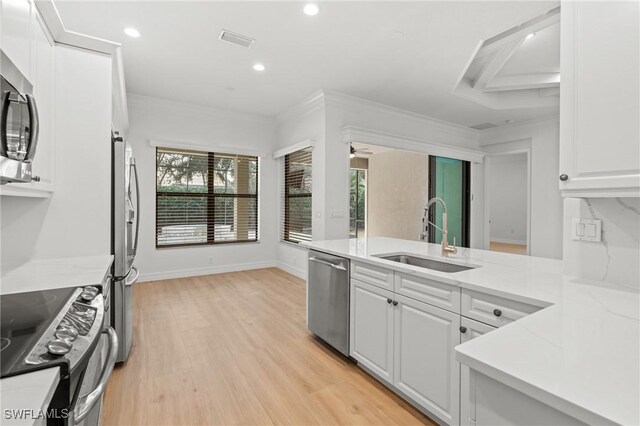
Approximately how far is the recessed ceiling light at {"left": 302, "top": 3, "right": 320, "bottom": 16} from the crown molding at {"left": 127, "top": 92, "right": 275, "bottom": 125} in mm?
3145

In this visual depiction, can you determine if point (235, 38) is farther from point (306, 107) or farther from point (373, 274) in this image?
point (373, 274)

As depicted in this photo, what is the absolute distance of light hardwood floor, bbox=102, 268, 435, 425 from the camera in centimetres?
183

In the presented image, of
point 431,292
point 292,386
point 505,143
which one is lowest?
point 292,386

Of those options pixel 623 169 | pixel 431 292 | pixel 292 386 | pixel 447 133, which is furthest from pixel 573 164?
pixel 447 133

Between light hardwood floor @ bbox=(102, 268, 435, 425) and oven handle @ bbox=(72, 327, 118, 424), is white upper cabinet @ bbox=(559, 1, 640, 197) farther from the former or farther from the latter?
oven handle @ bbox=(72, 327, 118, 424)

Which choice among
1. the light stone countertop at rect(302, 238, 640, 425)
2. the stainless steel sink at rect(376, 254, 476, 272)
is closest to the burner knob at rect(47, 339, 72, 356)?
the light stone countertop at rect(302, 238, 640, 425)

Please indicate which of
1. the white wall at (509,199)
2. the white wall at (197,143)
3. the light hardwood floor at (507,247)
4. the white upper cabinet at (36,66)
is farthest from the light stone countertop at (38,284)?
the white wall at (509,199)

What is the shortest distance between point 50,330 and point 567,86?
227 centimetres

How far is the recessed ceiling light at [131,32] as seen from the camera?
294cm

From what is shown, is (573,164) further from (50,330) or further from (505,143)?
(505,143)

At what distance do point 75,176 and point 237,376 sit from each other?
1820 mm

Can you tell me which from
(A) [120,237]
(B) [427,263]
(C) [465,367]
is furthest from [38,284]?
(B) [427,263]

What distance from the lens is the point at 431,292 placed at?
171 centimetres

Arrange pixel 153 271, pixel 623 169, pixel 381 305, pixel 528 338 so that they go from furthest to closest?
pixel 153 271
pixel 381 305
pixel 623 169
pixel 528 338
